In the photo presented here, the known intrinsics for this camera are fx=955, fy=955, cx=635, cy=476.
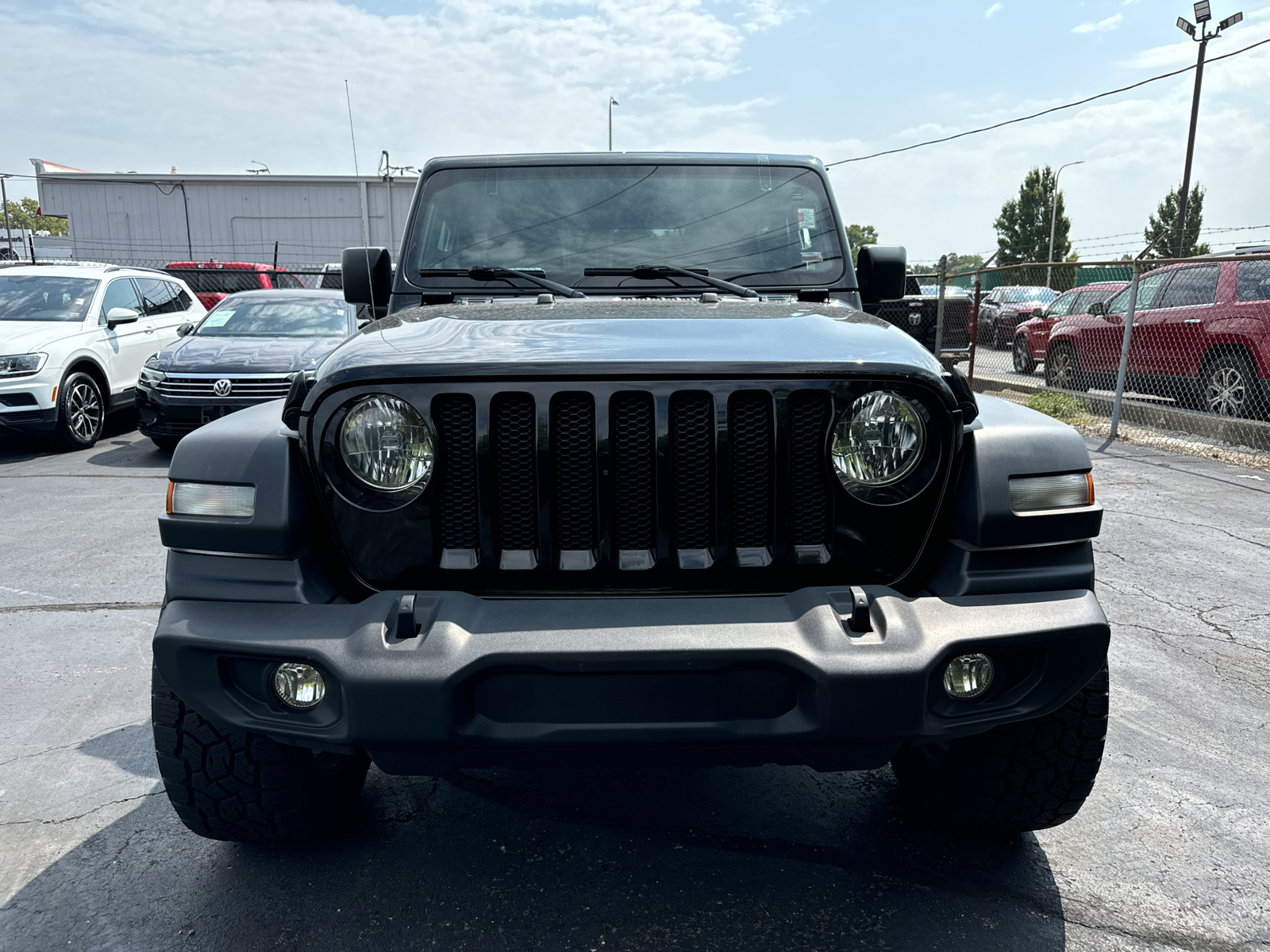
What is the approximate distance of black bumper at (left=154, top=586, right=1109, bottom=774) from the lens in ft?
6.03

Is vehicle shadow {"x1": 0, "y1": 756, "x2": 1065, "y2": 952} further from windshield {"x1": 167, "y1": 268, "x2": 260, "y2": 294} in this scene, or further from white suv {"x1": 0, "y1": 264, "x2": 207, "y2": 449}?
windshield {"x1": 167, "y1": 268, "x2": 260, "y2": 294}

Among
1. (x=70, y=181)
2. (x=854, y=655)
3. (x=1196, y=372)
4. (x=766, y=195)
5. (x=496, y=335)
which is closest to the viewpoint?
(x=854, y=655)

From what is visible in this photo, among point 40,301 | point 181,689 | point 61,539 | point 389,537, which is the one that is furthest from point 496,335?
point 40,301

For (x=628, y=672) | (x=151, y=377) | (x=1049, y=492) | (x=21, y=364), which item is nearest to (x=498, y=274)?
(x=628, y=672)

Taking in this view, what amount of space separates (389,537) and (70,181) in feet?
117

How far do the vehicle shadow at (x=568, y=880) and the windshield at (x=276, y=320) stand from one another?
23.1 ft

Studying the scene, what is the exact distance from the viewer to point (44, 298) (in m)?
9.45

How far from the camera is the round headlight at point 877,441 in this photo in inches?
81.3

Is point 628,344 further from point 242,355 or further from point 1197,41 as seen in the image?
point 1197,41

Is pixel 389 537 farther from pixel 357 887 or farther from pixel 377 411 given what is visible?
pixel 357 887

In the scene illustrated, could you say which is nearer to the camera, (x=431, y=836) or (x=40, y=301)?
(x=431, y=836)

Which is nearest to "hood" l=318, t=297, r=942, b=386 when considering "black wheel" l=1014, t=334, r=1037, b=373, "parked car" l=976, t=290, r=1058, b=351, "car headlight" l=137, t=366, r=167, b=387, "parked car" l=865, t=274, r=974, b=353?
"car headlight" l=137, t=366, r=167, b=387

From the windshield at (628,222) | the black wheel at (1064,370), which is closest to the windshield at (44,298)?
the windshield at (628,222)

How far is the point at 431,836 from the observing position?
2.56 meters
